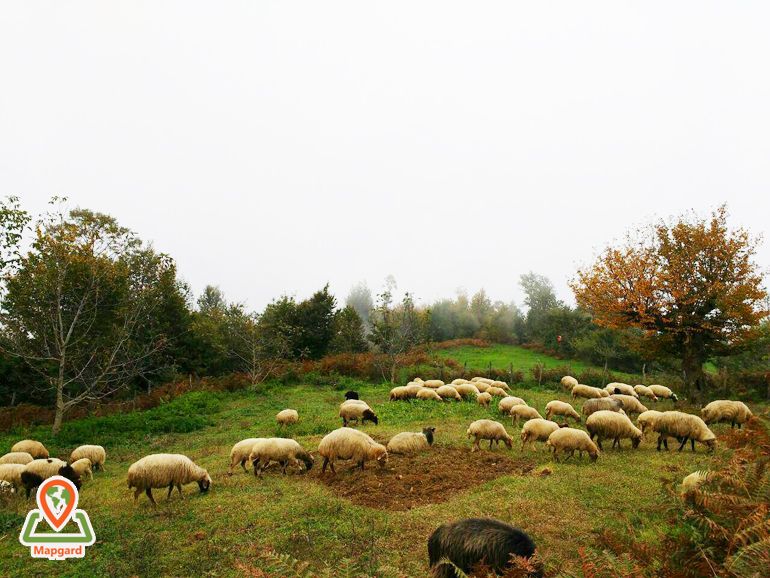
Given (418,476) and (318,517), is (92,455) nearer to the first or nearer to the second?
(318,517)

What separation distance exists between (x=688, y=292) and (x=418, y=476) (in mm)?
18285

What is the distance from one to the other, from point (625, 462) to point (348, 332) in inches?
1297

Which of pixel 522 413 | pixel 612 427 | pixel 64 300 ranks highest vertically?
pixel 64 300

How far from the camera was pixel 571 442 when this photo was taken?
11.6 meters

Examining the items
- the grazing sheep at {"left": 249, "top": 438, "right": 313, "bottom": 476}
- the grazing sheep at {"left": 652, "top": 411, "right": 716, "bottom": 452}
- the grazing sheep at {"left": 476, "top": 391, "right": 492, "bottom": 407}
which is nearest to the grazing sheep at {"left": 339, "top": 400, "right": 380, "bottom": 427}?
the grazing sheep at {"left": 476, "top": 391, "right": 492, "bottom": 407}

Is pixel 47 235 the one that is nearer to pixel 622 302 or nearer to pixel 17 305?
pixel 17 305

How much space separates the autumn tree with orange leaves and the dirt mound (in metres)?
14.1

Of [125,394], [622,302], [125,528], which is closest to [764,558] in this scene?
[125,528]

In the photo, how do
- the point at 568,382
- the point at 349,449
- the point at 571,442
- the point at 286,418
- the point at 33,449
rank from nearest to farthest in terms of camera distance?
the point at 349,449 → the point at 571,442 → the point at 33,449 → the point at 286,418 → the point at 568,382

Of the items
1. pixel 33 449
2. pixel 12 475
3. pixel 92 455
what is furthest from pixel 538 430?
pixel 33 449

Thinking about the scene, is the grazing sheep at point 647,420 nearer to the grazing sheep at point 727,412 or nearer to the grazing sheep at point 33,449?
the grazing sheep at point 727,412

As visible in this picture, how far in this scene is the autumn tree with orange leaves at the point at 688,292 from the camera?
21.4 meters

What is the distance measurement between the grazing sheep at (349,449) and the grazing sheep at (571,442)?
14.9 ft

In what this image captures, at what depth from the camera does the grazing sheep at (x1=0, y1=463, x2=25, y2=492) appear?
11.4 m
